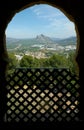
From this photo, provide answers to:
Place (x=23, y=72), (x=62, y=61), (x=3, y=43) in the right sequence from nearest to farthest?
(x=3, y=43) → (x=23, y=72) → (x=62, y=61)

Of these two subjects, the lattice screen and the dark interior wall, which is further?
the lattice screen

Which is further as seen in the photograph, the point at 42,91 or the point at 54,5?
the point at 42,91

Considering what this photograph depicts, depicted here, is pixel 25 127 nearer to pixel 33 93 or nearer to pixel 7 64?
pixel 33 93

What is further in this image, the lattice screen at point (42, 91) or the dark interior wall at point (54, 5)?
the lattice screen at point (42, 91)

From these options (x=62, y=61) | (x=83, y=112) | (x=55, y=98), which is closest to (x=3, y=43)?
(x=55, y=98)

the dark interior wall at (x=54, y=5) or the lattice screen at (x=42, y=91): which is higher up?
the dark interior wall at (x=54, y=5)

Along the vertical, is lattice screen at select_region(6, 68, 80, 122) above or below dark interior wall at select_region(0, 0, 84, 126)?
below

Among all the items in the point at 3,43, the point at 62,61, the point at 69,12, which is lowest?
the point at 62,61

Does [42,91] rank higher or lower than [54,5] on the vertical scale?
lower
